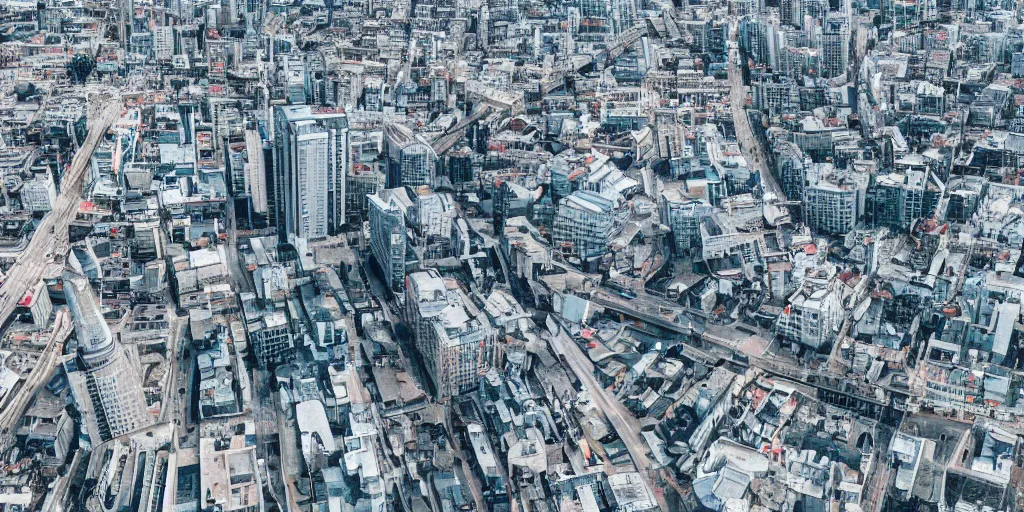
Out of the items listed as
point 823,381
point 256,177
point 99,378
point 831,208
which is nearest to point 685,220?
point 831,208

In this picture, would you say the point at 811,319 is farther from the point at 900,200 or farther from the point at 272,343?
the point at 272,343

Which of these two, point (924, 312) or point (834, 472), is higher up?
point (924, 312)

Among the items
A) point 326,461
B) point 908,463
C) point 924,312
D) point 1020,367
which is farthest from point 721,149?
point 326,461

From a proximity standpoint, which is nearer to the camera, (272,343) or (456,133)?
(272,343)

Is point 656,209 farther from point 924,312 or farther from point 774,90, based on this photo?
point 774,90

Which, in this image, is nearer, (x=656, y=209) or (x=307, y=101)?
(x=656, y=209)

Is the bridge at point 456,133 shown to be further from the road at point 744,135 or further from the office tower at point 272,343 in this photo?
the office tower at point 272,343

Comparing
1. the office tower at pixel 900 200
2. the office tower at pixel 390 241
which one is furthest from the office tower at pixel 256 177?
the office tower at pixel 900 200
